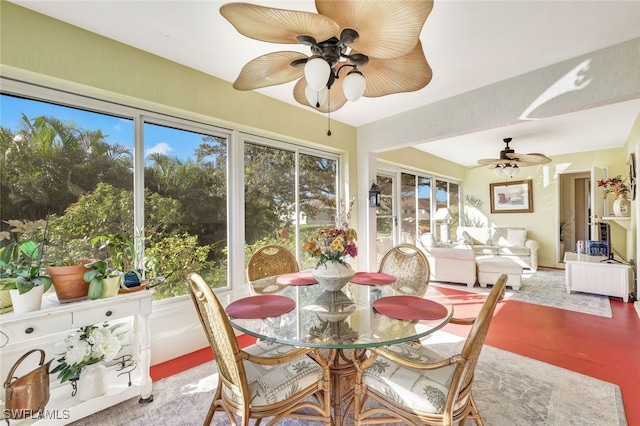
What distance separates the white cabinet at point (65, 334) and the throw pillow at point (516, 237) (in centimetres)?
745

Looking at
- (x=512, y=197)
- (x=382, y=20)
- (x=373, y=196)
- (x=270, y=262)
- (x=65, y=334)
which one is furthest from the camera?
(x=512, y=197)

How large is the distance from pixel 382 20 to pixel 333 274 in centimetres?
137

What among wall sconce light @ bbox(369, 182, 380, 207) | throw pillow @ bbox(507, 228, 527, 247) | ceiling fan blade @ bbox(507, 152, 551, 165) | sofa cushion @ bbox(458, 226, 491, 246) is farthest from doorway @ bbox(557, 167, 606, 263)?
wall sconce light @ bbox(369, 182, 380, 207)

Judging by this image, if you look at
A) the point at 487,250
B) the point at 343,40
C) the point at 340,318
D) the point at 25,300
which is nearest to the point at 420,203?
the point at 487,250

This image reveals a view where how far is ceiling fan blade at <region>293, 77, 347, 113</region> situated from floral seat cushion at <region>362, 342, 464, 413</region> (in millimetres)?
1679

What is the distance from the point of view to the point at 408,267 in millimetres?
2557

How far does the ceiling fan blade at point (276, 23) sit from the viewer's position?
44.7 inches

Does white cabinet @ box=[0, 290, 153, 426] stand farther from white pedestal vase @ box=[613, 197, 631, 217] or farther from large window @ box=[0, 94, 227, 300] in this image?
white pedestal vase @ box=[613, 197, 631, 217]

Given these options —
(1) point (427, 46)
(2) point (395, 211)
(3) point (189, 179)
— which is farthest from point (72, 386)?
(2) point (395, 211)

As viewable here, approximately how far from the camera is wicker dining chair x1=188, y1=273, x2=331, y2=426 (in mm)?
→ 1254

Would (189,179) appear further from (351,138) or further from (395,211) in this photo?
(395,211)

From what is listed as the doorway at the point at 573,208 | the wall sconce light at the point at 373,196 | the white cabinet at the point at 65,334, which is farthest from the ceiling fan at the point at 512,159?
the white cabinet at the point at 65,334

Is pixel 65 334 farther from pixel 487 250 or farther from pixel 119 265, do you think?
pixel 487 250

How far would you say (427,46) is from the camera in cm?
223
